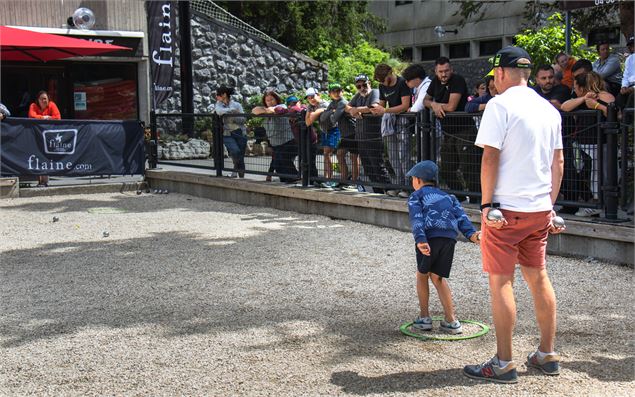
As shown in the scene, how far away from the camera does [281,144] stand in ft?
42.5

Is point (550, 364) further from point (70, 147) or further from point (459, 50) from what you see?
point (459, 50)

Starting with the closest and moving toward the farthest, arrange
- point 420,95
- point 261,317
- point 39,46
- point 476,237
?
point 476,237 → point 261,317 → point 420,95 → point 39,46

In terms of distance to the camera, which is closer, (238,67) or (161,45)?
(161,45)

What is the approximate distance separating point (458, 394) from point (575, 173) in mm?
4687

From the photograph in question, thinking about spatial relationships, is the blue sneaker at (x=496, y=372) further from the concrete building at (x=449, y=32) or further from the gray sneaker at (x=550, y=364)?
the concrete building at (x=449, y=32)

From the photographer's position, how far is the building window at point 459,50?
3366 cm

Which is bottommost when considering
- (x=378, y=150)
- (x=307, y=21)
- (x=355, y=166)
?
A: (x=355, y=166)

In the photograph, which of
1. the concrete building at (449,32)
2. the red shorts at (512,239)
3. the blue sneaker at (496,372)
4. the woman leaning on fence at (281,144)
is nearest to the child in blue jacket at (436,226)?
the red shorts at (512,239)

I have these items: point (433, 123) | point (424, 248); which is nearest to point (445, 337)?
point (424, 248)

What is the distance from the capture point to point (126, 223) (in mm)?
11555

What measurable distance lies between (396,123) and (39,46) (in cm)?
803

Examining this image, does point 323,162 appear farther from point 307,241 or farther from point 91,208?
point 91,208

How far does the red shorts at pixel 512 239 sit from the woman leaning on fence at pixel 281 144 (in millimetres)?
7937

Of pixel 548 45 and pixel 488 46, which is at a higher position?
pixel 488 46
